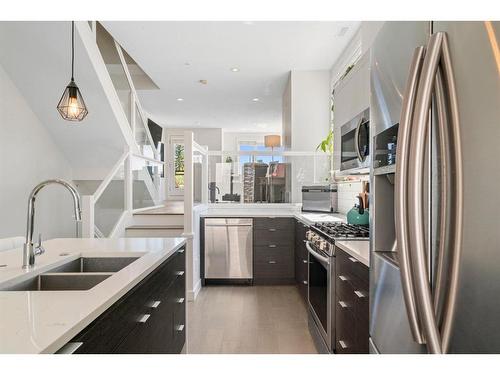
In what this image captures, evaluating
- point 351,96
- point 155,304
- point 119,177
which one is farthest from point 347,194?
point 155,304

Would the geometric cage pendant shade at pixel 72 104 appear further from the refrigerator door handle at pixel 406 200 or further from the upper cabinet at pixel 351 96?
the refrigerator door handle at pixel 406 200

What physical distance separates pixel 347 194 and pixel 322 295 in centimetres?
194

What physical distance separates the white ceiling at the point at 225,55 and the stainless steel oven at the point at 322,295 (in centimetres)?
289

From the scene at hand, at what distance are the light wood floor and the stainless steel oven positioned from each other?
24 cm

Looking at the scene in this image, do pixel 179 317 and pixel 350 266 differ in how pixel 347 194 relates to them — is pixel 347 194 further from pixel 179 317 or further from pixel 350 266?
pixel 179 317

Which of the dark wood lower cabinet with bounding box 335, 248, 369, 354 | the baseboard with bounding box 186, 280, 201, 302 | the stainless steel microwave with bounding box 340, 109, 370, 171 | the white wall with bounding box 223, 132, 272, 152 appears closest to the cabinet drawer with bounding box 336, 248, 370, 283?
the dark wood lower cabinet with bounding box 335, 248, 369, 354

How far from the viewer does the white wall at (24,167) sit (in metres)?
4.50

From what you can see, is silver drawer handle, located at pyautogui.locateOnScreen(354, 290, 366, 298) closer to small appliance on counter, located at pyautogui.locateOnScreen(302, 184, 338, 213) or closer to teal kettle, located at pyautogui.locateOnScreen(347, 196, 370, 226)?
teal kettle, located at pyautogui.locateOnScreen(347, 196, 370, 226)

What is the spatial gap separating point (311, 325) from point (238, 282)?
5.45ft

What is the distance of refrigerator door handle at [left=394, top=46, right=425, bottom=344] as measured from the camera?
0.82 metres

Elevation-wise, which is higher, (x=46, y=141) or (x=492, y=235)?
(x=46, y=141)

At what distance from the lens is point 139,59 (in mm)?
5395

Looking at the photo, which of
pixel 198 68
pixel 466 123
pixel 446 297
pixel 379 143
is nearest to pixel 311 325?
pixel 379 143
